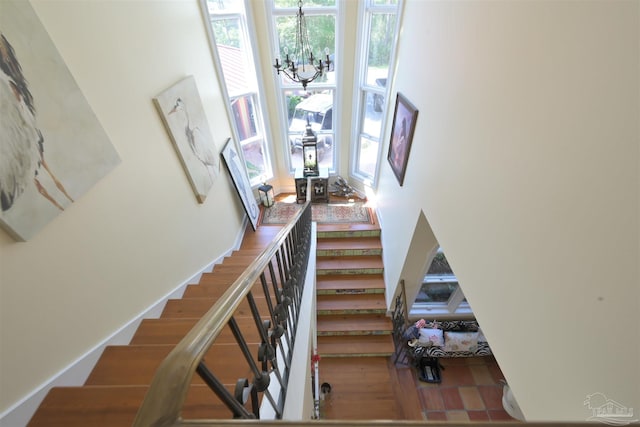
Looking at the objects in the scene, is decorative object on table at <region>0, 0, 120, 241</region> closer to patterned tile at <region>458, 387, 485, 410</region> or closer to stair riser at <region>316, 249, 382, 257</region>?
stair riser at <region>316, 249, 382, 257</region>

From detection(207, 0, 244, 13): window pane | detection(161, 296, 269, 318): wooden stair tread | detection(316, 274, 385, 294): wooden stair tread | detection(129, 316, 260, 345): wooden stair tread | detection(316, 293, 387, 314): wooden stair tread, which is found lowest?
detection(316, 293, 387, 314): wooden stair tread

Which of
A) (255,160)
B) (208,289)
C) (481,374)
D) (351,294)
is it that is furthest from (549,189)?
(255,160)

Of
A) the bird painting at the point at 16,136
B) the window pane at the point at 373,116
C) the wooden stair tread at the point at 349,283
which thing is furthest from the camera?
the window pane at the point at 373,116

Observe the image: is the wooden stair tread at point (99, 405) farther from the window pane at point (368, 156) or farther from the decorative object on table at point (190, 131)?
the window pane at point (368, 156)

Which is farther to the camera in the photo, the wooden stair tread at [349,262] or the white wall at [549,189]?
the wooden stair tread at [349,262]

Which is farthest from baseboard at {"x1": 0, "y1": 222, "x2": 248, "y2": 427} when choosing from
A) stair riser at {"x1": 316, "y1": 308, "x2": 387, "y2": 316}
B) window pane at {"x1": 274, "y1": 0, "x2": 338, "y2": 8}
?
window pane at {"x1": 274, "y1": 0, "x2": 338, "y2": 8}

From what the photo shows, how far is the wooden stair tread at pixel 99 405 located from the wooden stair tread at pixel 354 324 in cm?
288

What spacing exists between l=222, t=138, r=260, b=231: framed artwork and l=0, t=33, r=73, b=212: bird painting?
2.46 m

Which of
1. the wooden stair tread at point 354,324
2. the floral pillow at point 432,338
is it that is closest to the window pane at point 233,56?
the wooden stair tread at point 354,324

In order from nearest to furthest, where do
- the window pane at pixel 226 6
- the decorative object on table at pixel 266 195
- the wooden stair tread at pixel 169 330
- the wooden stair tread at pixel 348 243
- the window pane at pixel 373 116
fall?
1. the wooden stair tread at pixel 169 330
2. the window pane at pixel 226 6
3. the window pane at pixel 373 116
4. the wooden stair tread at pixel 348 243
5. the decorative object on table at pixel 266 195

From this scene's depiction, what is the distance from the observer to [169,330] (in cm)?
200

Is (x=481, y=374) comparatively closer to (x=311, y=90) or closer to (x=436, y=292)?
(x=436, y=292)

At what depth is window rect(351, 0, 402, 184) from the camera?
3707mm

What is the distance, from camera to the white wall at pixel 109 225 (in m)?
1.33
